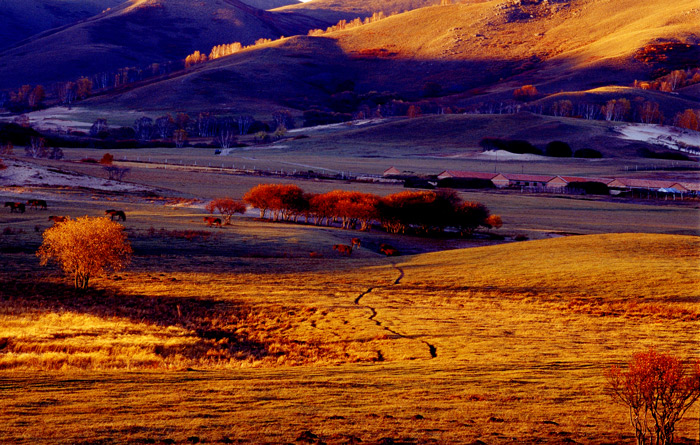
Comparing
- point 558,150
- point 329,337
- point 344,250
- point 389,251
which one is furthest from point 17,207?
point 558,150

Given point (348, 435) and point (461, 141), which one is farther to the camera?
point (461, 141)

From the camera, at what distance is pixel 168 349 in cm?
2272

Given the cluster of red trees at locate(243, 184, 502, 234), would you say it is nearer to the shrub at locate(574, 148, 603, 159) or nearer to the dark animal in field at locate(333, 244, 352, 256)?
the dark animal in field at locate(333, 244, 352, 256)

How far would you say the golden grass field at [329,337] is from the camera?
1276 cm

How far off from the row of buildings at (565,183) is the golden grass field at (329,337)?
215 ft

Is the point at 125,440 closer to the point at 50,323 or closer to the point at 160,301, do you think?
the point at 50,323

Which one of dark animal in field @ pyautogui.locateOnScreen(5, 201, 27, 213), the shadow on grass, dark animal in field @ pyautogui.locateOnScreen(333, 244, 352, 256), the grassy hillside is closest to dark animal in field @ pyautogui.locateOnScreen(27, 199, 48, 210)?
dark animal in field @ pyautogui.locateOnScreen(5, 201, 27, 213)

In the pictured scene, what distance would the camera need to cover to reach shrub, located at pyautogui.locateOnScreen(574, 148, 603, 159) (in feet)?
545

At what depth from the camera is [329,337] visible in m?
25.3

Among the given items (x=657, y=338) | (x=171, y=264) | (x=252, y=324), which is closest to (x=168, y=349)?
(x=252, y=324)

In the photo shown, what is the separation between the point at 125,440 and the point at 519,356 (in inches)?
492

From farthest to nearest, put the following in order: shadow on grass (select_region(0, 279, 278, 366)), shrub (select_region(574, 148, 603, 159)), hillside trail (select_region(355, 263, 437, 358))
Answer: shrub (select_region(574, 148, 603, 159)), shadow on grass (select_region(0, 279, 278, 366)), hillside trail (select_region(355, 263, 437, 358))

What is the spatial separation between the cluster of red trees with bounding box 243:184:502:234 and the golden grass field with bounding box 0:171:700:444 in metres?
14.5

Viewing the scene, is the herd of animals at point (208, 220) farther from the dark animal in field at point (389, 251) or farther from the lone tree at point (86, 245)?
the lone tree at point (86, 245)
